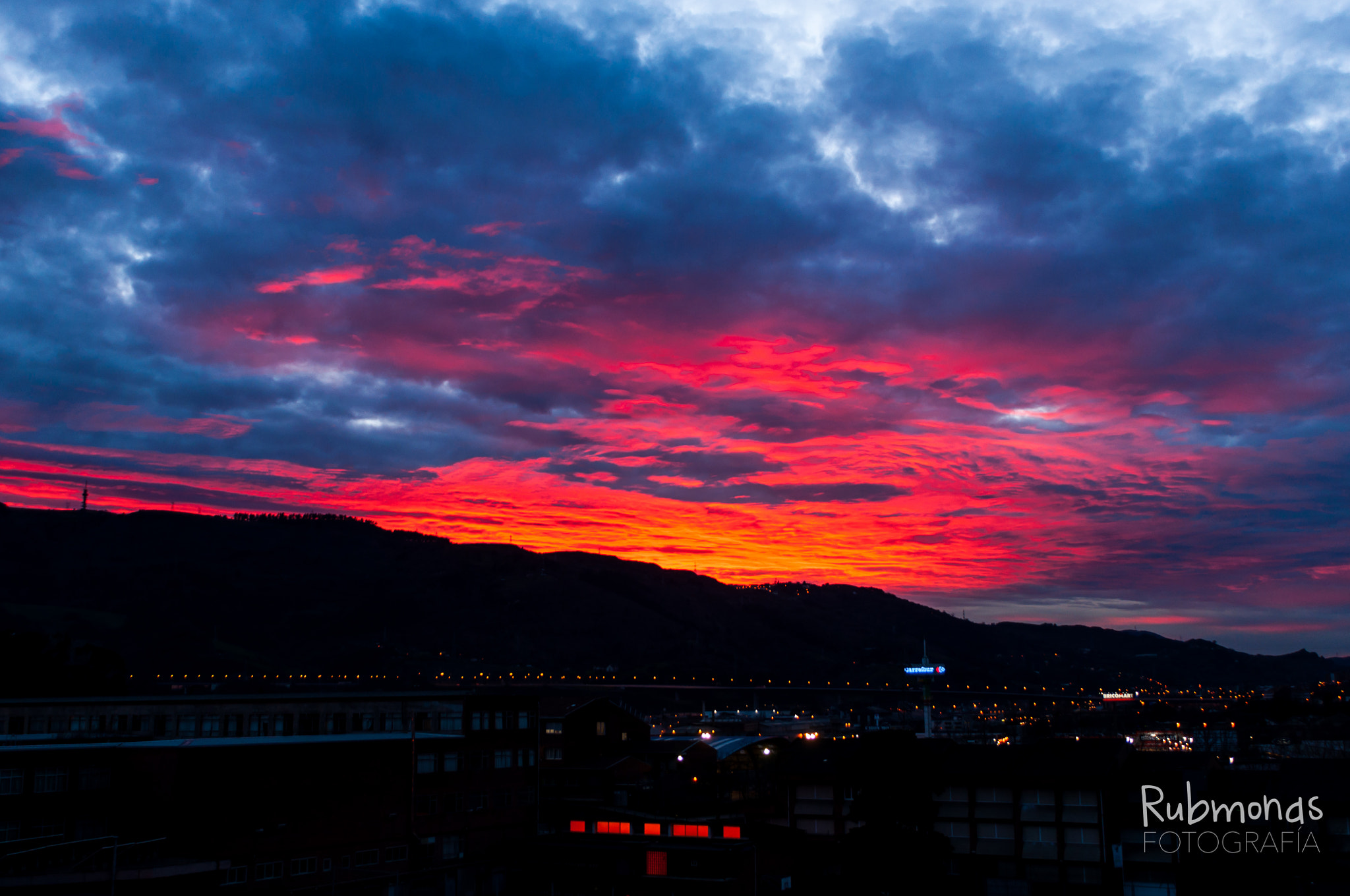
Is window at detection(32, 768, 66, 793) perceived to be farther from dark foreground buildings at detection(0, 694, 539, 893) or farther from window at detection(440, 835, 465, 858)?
window at detection(440, 835, 465, 858)

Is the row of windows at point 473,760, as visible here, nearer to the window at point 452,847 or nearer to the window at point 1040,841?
the window at point 452,847

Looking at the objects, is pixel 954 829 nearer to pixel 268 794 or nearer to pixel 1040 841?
pixel 1040 841

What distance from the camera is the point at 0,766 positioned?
59.5 m

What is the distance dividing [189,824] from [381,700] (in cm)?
2253

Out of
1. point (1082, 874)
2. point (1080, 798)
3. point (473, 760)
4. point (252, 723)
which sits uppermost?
point (252, 723)

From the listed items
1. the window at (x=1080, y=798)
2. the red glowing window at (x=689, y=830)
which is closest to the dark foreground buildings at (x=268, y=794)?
the red glowing window at (x=689, y=830)

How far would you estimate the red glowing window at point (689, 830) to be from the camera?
247ft

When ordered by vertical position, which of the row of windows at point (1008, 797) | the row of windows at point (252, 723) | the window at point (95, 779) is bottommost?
the row of windows at point (1008, 797)

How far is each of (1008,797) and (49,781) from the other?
67742 millimetres

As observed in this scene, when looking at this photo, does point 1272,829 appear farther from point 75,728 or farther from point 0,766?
point 75,728

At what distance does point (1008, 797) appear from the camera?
76.2 metres

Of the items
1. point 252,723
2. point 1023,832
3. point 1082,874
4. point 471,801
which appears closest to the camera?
point 1082,874

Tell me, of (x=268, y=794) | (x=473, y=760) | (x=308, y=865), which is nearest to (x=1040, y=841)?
(x=473, y=760)

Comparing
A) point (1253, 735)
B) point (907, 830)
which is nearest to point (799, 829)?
point (907, 830)
